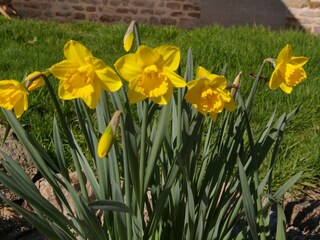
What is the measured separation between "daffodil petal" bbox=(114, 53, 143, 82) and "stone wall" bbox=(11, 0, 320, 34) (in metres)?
7.40

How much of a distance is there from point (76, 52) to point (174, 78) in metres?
0.24

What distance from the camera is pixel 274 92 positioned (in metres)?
3.81

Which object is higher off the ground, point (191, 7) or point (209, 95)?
point (209, 95)

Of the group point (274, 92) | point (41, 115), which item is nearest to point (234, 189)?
point (41, 115)

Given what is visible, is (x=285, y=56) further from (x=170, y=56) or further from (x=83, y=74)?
(x=83, y=74)

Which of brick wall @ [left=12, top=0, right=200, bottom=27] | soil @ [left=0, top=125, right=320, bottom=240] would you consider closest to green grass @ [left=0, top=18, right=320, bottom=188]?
soil @ [left=0, top=125, right=320, bottom=240]

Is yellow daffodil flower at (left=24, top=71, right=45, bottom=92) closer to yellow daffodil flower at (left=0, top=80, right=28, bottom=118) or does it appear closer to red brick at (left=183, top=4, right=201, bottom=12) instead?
yellow daffodil flower at (left=0, top=80, right=28, bottom=118)

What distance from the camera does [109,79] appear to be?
1.37 meters

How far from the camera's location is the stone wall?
859 cm

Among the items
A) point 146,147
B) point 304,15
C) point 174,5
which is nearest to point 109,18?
point 174,5

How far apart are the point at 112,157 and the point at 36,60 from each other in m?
2.87

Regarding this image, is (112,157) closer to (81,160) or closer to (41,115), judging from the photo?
(81,160)

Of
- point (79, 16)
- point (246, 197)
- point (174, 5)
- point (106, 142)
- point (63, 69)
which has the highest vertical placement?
point (63, 69)

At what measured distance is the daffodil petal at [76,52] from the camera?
4.47 ft
